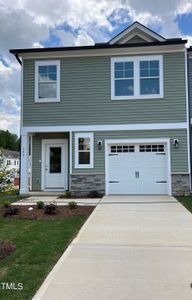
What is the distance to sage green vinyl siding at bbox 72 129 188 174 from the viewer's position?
1530cm

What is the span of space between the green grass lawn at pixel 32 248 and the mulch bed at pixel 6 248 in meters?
0.11

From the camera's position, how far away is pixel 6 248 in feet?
21.8

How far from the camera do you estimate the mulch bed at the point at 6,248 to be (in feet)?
20.7

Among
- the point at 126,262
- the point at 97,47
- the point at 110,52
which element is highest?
the point at 97,47

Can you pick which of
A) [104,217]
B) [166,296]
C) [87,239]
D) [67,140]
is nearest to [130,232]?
[87,239]

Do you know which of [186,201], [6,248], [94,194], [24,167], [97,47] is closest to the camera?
[6,248]

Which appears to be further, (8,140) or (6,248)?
(8,140)

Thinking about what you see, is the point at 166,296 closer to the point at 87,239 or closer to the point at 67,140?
the point at 87,239

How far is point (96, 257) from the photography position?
20.3ft

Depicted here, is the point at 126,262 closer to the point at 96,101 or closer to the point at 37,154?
the point at 96,101

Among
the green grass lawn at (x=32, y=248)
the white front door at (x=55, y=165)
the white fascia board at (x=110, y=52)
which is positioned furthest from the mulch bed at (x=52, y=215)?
the white fascia board at (x=110, y=52)

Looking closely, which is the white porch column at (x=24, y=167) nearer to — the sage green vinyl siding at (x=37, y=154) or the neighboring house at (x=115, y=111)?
the neighboring house at (x=115, y=111)

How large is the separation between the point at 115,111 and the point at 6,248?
1011 cm

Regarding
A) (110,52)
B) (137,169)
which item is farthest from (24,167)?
(110,52)
